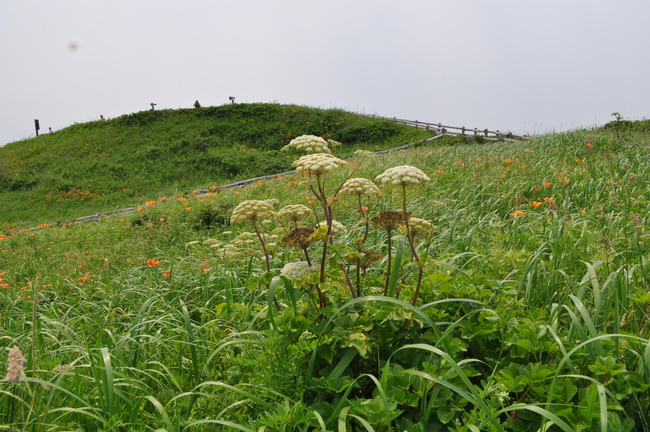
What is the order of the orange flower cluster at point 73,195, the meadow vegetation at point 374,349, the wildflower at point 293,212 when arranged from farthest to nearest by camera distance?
the orange flower cluster at point 73,195 < the wildflower at point 293,212 < the meadow vegetation at point 374,349

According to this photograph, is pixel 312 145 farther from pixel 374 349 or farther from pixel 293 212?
pixel 374 349

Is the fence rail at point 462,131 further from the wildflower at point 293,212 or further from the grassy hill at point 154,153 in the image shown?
the wildflower at point 293,212

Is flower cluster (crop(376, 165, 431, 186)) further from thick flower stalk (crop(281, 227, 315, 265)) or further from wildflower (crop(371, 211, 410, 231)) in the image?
thick flower stalk (crop(281, 227, 315, 265))

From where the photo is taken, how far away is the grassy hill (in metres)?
18.1

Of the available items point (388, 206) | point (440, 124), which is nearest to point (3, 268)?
point (388, 206)

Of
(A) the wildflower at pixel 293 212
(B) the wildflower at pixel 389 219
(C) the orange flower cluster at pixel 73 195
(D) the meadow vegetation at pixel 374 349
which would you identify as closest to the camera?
(D) the meadow vegetation at pixel 374 349

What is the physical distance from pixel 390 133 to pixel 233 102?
455 inches

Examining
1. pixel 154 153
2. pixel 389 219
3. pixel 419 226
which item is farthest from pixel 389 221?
pixel 154 153

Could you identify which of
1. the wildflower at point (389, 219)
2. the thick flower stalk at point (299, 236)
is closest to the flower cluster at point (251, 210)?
the thick flower stalk at point (299, 236)

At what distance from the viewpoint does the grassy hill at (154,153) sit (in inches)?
714

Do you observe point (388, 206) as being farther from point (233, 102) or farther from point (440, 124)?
point (233, 102)

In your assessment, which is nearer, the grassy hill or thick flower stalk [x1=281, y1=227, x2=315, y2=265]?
thick flower stalk [x1=281, y1=227, x2=315, y2=265]

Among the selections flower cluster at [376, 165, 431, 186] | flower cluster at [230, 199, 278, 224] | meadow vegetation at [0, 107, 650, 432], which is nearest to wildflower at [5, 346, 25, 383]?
meadow vegetation at [0, 107, 650, 432]

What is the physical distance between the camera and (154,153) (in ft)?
74.7
